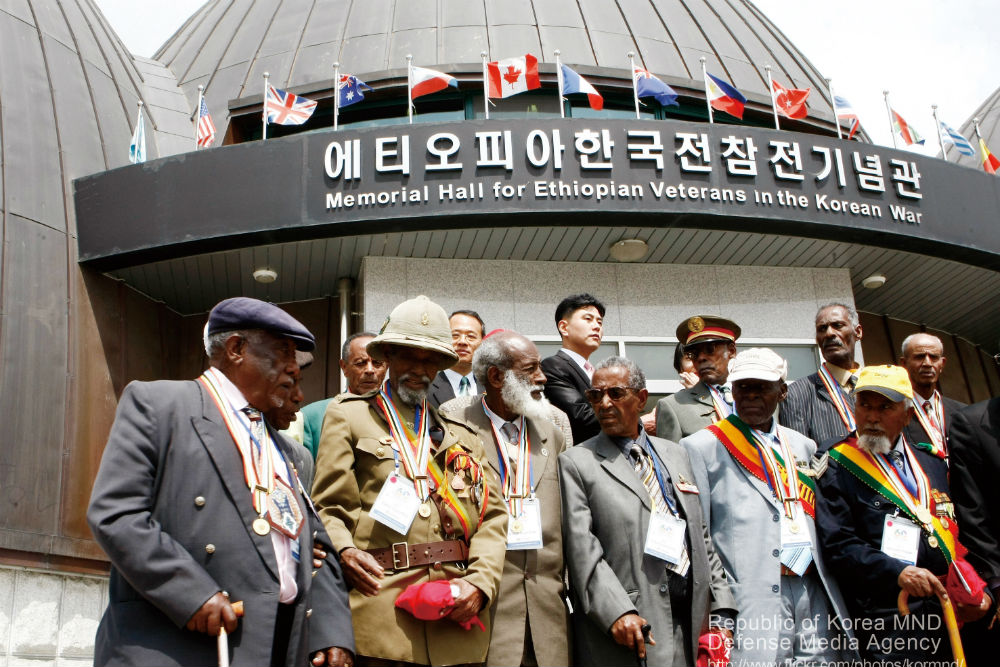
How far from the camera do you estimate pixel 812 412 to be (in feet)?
17.8

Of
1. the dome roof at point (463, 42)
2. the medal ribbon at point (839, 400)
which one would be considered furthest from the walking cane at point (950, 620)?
the dome roof at point (463, 42)

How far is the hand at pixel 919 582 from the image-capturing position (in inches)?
151

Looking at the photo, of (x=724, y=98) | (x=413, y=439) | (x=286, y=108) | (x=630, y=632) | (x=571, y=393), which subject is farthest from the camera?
(x=724, y=98)

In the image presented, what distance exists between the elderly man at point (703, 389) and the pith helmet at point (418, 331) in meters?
1.91

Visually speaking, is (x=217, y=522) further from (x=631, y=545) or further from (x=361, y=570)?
(x=631, y=545)

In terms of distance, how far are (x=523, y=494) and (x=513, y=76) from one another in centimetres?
716

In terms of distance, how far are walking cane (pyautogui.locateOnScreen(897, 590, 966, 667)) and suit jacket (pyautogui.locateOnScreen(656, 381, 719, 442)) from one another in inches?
62.9

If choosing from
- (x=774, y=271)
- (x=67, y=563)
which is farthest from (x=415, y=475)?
(x=774, y=271)

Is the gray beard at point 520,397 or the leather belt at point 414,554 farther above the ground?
the gray beard at point 520,397

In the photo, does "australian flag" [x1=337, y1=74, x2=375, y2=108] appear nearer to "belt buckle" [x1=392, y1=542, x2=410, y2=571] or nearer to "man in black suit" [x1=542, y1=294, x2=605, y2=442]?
"man in black suit" [x1=542, y1=294, x2=605, y2=442]

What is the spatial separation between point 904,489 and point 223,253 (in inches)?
293

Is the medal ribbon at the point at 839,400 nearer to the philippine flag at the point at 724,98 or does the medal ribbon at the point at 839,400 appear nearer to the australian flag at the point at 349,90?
the philippine flag at the point at 724,98

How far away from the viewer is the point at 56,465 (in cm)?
849

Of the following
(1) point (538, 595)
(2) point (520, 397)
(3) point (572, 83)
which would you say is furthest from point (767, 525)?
(3) point (572, 83)
